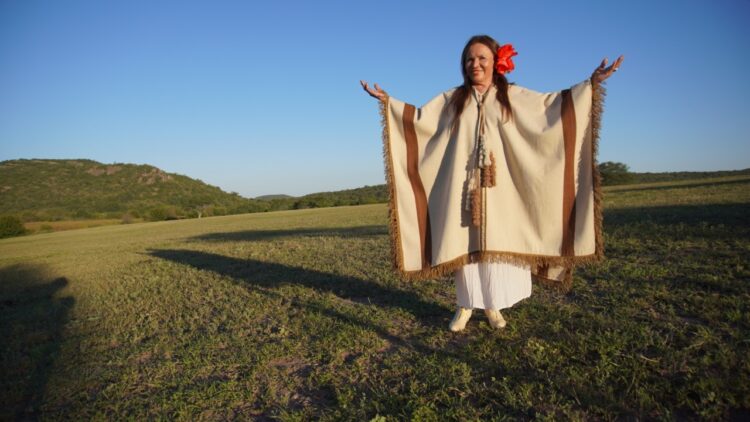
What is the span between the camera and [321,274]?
21.2 feet

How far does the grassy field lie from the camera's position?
2.36 metres

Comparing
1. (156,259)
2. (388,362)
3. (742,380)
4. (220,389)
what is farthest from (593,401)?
(156,259)

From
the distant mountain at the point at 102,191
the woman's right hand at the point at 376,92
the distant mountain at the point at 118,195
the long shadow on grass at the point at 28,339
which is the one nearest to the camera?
the long shadow on grass at the point at 28,339

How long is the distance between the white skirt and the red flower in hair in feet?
5.65

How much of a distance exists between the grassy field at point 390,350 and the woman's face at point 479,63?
2.25m

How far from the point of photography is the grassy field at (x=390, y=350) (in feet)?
7.75

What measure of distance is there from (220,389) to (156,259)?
8.42 m

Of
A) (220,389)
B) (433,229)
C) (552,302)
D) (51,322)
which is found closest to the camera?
(220,389)

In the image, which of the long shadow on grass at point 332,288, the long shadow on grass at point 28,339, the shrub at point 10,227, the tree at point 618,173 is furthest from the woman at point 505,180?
the tree at point 618,173

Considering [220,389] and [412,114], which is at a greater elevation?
[412,114]

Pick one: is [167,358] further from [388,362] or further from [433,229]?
[433,229]

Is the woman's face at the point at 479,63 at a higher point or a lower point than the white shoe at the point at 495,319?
higher

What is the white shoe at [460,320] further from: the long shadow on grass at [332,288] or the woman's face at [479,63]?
the woman's face at [479,63]

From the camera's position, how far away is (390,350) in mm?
3248
